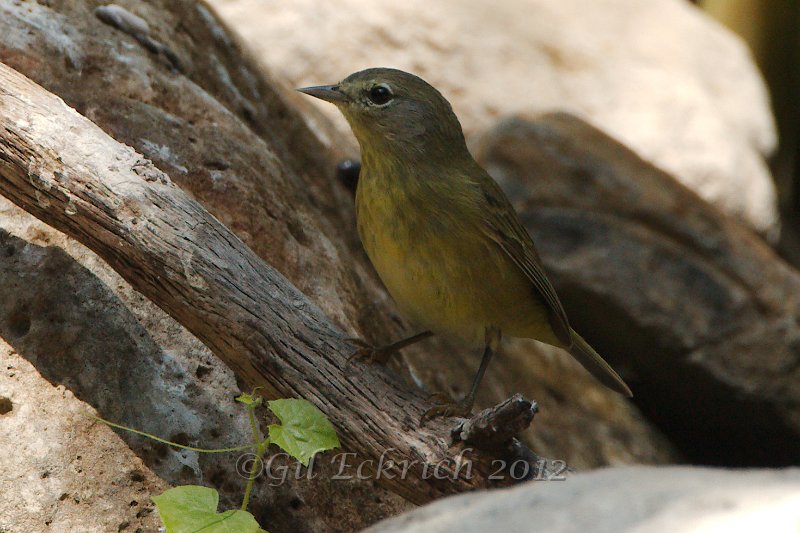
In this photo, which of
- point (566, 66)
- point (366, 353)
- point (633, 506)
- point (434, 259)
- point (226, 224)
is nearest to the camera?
point (633, 506)

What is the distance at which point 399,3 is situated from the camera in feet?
24.5

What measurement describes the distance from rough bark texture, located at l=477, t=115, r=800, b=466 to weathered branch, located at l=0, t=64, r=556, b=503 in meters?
2.89

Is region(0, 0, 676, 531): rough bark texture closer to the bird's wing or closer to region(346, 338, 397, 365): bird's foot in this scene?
region(346, 338, 397, 365): bird's foot

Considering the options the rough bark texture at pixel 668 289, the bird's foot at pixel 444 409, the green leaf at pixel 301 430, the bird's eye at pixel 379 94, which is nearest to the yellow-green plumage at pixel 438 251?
the bird's eye at pixel 379 94

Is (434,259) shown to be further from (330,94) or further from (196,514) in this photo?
(196,514)

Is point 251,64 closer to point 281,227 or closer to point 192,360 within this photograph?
point 281,227

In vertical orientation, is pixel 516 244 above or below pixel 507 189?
above

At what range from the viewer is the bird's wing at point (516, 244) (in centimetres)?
364

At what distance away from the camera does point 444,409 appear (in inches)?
115

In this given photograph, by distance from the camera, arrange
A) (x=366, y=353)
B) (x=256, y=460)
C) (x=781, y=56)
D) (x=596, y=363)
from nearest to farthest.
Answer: (x=256, y=460), (x=366, y=353), (x=596, y=363), (x=781, y=56)

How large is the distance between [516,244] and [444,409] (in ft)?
3.45

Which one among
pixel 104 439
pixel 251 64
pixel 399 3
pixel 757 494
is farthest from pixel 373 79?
pixel 399 3

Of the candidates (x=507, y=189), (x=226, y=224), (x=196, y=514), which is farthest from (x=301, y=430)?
(x=507, y=189)

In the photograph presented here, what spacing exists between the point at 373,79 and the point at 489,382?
1.91 meters
